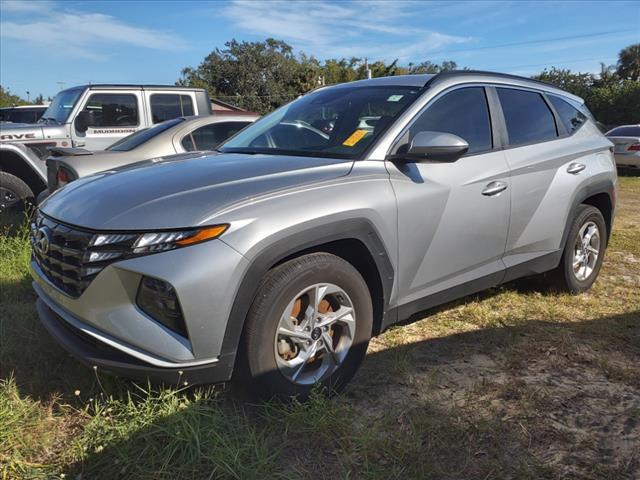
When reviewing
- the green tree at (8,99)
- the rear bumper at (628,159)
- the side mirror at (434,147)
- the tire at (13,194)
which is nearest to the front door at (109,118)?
the tire at (13,194)

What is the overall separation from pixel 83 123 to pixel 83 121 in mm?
33

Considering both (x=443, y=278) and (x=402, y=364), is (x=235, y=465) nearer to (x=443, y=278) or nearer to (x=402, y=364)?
(x=402, y=364)

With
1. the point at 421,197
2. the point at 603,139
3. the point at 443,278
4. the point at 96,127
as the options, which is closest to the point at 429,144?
the point at 421,197

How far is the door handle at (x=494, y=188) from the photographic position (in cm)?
325

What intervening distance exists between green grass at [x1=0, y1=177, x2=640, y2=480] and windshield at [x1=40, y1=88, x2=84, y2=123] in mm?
4419

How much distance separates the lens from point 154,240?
2178 millimetres

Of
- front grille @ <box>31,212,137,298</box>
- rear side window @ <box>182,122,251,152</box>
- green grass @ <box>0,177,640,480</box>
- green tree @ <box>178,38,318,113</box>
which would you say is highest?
green tree @ <box>178,38,318,113</box>

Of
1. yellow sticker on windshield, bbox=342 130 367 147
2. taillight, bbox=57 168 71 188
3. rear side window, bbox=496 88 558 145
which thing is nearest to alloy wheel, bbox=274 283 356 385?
yellow sticker on windshield, bbox=342 130 367 147

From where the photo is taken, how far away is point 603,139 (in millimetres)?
4457

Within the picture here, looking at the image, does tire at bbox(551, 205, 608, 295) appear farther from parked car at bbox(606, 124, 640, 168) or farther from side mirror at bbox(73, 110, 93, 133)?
parked car at bbox(606, 124, 640, 168)

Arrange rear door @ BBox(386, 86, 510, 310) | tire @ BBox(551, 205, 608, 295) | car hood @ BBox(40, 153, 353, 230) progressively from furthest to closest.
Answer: tire @ BBox(551, 205, 608, 295) < rear door @ BBox(386, 86, 510, 310) < car hood @ BBox(40, 153, 353, 230)

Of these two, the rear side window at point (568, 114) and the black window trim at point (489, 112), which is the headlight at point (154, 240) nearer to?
the black window trim at point (489, 112)

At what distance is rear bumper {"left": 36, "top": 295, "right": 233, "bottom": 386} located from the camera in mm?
2189

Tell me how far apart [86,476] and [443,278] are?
207cm
